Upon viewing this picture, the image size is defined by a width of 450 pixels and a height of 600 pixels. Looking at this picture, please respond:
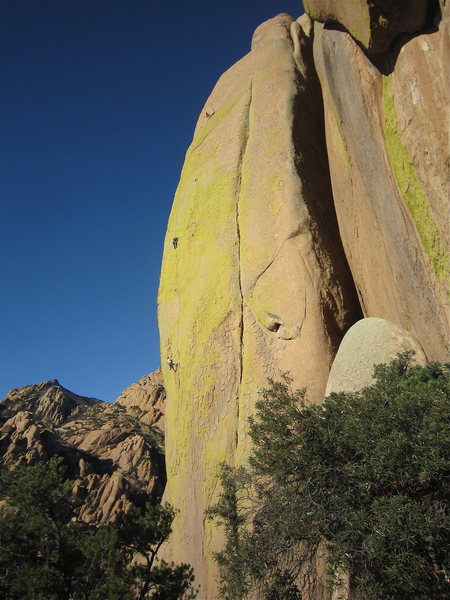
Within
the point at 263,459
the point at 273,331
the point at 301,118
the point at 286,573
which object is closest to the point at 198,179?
the point at 301,118

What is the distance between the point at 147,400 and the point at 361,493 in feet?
185

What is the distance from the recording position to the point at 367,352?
10547 mm

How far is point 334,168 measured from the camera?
1401 cm

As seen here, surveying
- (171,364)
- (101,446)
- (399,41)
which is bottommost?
(171,364)

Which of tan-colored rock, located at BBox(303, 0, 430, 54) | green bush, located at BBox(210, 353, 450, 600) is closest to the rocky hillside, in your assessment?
green bush, located at BBox(210, 353, 450, 600)

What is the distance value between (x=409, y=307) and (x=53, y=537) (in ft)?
33.2

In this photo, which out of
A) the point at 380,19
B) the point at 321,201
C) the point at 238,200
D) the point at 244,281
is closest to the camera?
the point at 380,19

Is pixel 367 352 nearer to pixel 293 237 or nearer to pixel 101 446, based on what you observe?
pixel 293 237

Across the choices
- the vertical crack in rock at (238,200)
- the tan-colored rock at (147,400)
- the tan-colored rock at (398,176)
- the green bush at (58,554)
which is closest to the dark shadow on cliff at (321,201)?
the tan-colored rock at (398,176)

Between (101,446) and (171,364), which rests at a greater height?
(101,446)

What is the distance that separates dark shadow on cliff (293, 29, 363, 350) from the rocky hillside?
15750 mm

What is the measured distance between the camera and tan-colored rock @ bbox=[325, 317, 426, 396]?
10.1 meters

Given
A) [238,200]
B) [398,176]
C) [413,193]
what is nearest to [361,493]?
[413,193]

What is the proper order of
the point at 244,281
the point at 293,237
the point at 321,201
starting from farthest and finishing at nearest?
the point at 321,201 < the point at 244,281 < the point at 293,237
